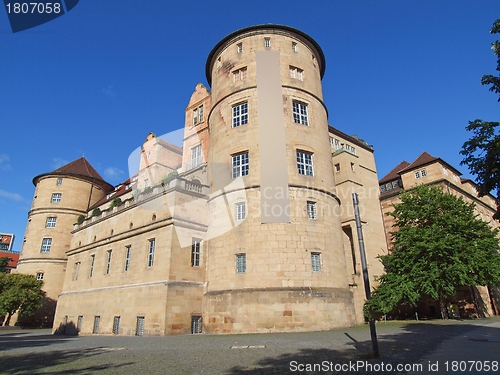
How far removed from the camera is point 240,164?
22.9 m

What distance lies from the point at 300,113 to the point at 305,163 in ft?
13.7

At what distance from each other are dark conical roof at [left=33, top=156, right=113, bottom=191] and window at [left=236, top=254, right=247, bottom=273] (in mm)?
35943

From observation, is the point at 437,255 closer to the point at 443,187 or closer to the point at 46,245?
the point at 443,187

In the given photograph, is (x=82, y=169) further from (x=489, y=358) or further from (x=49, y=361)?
(x=489, y=358)

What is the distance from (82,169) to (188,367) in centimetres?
4721

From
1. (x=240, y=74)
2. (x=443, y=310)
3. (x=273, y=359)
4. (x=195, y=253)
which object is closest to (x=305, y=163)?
(x=240, y=74)

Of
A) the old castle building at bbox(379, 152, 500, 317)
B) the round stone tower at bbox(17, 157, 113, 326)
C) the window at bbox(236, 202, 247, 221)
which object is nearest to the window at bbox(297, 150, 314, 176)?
the window at bbox(236, 202, 247, 221)

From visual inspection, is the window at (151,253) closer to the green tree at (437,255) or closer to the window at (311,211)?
the window at (311,211)

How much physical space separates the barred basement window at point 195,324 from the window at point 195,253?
3.45 m

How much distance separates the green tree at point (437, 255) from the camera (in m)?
22.5

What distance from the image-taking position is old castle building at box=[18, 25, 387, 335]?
64.3ft

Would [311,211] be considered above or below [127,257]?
above

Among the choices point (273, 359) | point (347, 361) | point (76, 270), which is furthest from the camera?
point (76, 270)

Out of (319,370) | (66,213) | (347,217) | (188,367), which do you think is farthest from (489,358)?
(66,213)
